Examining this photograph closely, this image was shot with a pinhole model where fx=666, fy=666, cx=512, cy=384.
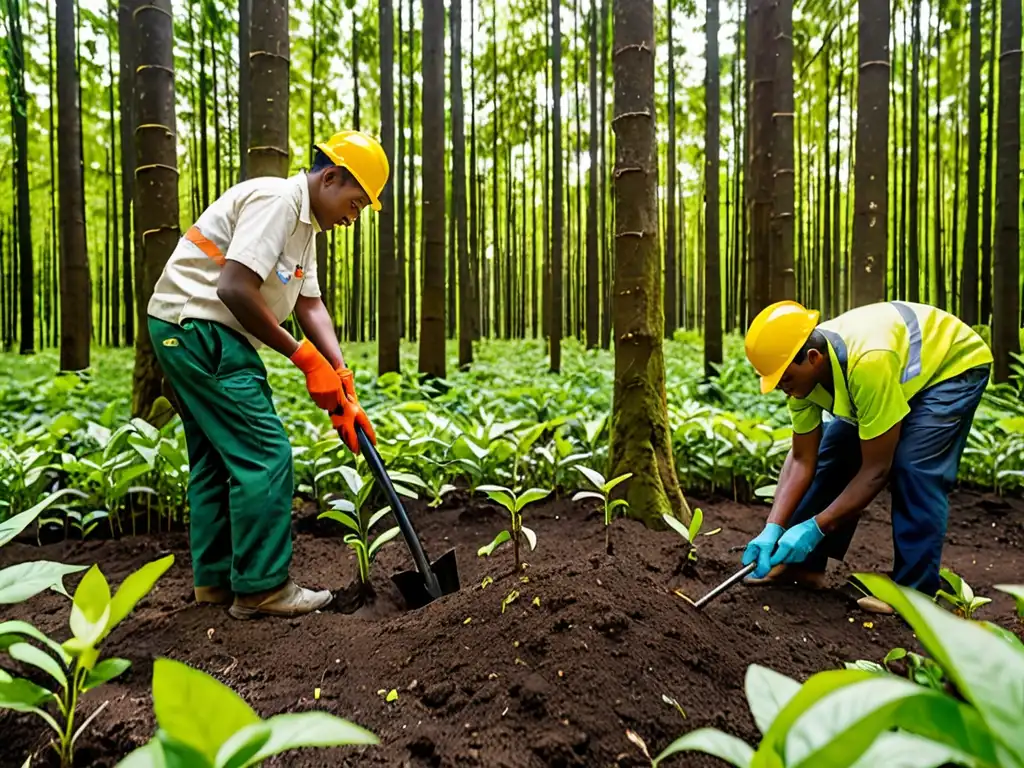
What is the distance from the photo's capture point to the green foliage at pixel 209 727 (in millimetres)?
727

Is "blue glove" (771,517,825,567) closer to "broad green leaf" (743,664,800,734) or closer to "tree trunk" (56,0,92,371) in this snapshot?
"broad green leaf" (743,664,800,734)

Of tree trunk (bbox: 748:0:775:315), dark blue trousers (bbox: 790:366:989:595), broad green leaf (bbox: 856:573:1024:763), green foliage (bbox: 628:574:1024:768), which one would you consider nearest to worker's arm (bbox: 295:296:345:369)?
dark blue trousers (bbox: 790:366:989:595)

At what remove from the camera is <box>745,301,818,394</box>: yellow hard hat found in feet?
8.11

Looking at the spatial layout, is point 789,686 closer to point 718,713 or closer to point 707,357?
point 718,713

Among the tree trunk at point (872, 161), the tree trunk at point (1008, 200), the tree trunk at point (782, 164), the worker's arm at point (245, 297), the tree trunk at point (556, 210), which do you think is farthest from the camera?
the tree trunk at point (556, 210)

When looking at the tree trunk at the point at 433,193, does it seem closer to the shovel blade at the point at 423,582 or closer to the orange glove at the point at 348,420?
the orange glove at the point at 348,420

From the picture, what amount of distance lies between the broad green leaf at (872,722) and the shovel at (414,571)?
1.92 meters

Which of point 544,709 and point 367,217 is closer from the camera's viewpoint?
point 544,709

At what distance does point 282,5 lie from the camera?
3.95 meters

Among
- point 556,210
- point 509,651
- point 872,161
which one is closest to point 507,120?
point 556,210

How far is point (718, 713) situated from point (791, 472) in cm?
150

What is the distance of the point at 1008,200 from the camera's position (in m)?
6.36

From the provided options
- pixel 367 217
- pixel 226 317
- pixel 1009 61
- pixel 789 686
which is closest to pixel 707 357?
pixel 1009 61

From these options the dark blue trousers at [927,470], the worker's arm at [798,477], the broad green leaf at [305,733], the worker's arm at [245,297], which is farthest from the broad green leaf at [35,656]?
the dark blue trousers at [927,470]
